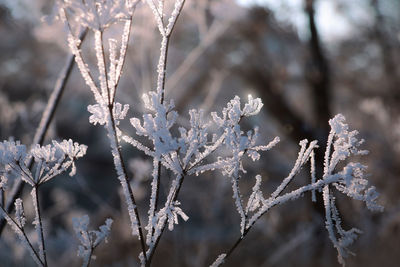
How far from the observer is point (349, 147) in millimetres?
966

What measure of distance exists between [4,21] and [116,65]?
716cm

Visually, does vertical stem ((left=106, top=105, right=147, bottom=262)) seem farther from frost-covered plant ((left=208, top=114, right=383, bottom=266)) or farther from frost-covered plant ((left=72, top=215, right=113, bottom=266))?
frost-covered plant ((left=208, top=114, right=383, bottom=266))

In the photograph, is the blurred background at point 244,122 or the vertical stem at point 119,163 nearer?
the vertical stem at point 119,163

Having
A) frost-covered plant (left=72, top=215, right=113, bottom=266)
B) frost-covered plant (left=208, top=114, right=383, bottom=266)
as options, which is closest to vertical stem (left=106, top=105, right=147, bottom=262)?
frost-covered plant (left=72, top=215, right=113, bottom=266)

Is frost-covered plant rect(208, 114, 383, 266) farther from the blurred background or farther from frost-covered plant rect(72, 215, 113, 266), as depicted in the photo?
the blurred background

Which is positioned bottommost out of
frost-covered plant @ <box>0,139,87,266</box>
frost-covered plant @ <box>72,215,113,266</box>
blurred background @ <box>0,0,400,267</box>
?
frost-covered plant @ <box>72,215,113,266</box>

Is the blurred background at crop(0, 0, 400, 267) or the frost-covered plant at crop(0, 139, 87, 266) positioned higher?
the blurred background at crop(0, 0, 400, 267)

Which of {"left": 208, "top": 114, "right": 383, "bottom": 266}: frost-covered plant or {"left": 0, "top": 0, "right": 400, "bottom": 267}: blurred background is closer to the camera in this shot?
{"left": 208, "top": 114, "right": 383, "bottom": 266}: frost-covered plant

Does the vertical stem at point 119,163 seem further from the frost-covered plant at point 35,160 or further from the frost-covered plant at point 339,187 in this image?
the frost-covered plant at point 339,187

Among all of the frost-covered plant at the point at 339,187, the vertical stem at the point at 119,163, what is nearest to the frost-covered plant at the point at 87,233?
the vertical stem at the point at 119,163

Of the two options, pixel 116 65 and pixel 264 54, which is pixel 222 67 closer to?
pixel 264 54

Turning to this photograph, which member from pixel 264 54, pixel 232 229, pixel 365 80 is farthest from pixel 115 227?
pixel 365 80

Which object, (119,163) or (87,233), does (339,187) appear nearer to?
(119,163)

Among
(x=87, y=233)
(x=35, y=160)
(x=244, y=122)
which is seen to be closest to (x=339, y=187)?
(x=87, y=233)
